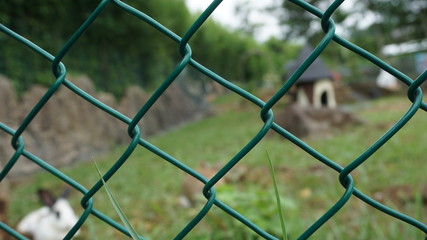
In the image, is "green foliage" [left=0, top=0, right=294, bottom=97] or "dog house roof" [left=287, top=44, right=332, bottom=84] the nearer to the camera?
"green foliage" [left=0, top=0, right=294, bottom=97]

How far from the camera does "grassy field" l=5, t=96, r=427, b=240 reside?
1.49 m

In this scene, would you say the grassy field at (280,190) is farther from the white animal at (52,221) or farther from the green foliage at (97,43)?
the green foliage at (97,43)

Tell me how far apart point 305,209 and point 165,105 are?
766 cm

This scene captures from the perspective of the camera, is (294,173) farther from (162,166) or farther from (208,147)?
(208,147)

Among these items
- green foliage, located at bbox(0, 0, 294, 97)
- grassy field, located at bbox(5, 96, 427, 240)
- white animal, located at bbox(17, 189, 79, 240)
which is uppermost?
green foliage, located at bbox(0, 0, 294, 97)

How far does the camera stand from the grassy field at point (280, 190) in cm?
149

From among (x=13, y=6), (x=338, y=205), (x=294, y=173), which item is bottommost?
(x=338, y=205)

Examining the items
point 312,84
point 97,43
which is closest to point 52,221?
point 97,43

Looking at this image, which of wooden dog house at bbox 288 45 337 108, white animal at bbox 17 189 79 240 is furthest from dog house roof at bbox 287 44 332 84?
white animal at bbox 17 189 79 240

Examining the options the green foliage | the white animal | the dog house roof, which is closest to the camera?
the white animal

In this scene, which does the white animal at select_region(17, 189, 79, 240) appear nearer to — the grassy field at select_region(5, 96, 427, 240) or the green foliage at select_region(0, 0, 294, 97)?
the grassy field at select_region(5, 96, 427, 240)

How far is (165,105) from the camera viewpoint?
31.6ft

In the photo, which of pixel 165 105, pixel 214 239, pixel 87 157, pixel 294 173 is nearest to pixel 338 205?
pixel 214 239

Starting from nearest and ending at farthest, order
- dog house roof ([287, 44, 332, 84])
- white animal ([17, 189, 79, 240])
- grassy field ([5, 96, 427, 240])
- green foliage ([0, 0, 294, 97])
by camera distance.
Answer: grassy field ([5, 96, 427, 240]), white animal ([17, 189, 79, 240]), green foliage ([0, 0, 294, 97]), dog house roof ([287, 44, 332, 84])
